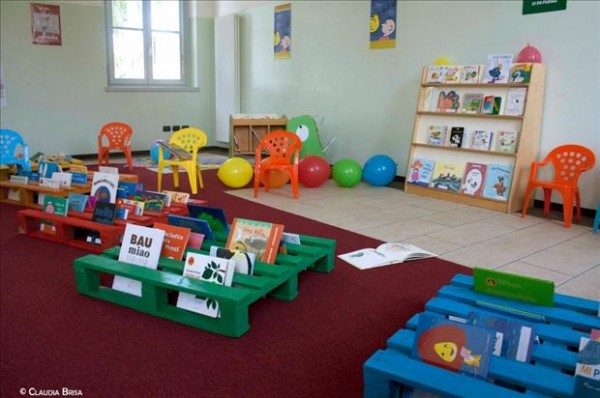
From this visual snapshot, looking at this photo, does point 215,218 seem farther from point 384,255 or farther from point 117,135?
point 117,135

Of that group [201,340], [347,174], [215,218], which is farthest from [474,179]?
[201,340]

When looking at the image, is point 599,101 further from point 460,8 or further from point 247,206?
point 247,206

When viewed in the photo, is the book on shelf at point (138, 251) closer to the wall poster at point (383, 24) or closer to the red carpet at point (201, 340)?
the red carpet at point (201, 340)

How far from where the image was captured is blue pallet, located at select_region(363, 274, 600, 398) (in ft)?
4.55

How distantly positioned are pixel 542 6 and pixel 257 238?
3.72 meters

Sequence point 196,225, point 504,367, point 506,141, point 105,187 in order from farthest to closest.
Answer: point 506,141 < point 105,187 < point 196,225 < point 504,367

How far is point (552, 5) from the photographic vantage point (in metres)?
4.48

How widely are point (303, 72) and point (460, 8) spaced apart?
2.66m

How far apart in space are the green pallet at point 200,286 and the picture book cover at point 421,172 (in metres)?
2.88

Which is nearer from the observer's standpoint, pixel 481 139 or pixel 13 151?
pixel 481 139

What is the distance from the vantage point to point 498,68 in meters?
4.68

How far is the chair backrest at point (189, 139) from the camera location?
5645 millimetres

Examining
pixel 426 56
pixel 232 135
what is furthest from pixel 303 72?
pixel 426 56

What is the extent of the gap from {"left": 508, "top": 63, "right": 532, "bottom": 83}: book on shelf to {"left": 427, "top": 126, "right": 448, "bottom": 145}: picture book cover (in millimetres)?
842
